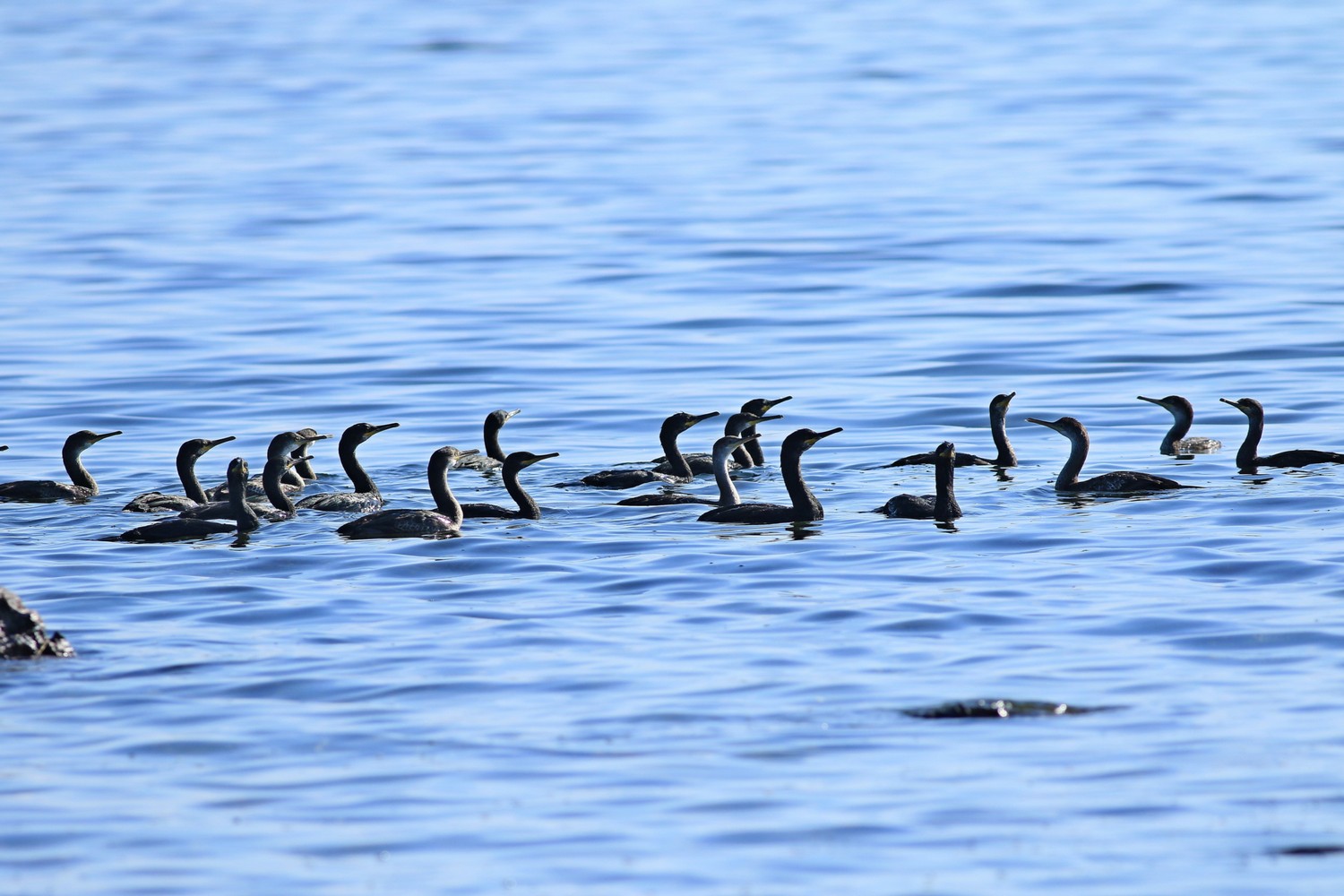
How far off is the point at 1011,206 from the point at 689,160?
981cm

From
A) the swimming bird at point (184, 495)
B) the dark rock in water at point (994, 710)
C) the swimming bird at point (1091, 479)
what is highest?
the swimming bird at point (184, 495)

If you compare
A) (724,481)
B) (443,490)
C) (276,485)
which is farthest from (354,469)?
(724,481)

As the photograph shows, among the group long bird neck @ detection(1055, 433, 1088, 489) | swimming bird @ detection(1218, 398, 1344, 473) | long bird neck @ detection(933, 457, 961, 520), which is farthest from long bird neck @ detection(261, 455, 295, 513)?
swimming bird @ detection(1218, 398, 1344, 473)

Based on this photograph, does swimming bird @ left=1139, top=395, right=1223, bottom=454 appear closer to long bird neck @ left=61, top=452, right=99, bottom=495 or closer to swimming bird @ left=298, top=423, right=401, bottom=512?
swimming bird @ left=298, top=423, right=401, bottom=512

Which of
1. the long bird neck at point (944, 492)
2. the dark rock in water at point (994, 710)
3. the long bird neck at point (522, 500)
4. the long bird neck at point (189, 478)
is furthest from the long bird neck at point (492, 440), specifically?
the dark rock in water at point (994, 710)

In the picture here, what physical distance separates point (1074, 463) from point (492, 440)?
5005mm

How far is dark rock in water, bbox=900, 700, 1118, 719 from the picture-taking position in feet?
32.0

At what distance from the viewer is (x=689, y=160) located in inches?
1686

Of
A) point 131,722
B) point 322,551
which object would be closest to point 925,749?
point 131,722

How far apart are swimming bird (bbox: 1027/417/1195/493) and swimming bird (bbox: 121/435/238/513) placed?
6.72 m

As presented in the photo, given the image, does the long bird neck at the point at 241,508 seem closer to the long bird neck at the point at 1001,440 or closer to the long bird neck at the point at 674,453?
the long bird neck at the point at 674,453

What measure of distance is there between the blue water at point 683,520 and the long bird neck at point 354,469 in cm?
85

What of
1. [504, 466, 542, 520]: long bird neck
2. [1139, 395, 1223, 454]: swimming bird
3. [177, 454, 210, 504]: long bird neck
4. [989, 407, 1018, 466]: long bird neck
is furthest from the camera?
[1139, 395, 1223, 454]: swimming bird

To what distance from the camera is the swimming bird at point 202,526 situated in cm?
1446
